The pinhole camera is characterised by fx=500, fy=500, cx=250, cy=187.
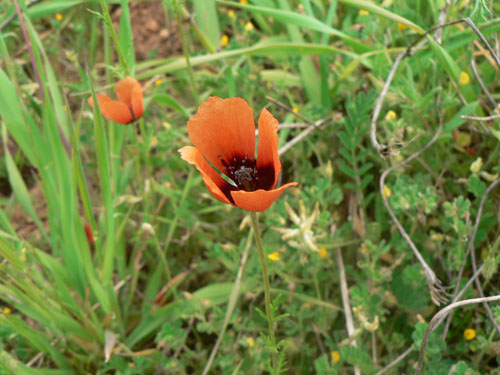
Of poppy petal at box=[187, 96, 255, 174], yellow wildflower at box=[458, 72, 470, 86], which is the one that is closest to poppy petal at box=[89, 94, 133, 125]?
poppy petal at box=[187, 96, 255, 174]

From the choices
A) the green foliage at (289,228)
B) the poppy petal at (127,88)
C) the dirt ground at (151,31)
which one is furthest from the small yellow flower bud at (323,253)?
the dirt ground at (151,31)

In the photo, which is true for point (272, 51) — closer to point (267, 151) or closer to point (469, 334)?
point (267, 151)

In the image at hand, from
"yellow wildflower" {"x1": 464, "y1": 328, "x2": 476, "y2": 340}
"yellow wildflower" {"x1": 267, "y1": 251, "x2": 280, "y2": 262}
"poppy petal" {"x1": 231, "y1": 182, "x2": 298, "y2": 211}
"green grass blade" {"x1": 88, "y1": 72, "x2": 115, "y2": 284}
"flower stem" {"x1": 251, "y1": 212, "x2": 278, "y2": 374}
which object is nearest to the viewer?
"poppy petal" {"x1": 231, "y1": 182, "x2": 298, "y2": 211}

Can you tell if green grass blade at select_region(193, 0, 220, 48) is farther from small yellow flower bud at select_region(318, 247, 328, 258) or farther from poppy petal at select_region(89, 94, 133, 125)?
small yellow flower bud at select_region(318, 247, 328, 258)

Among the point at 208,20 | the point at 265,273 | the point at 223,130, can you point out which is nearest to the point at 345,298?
the point at 265,273

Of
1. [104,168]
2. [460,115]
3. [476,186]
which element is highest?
[104,168]

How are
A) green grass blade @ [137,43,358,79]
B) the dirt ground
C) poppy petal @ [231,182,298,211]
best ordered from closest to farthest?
poppy petal @ [231,182,298,211] → green grass blade @ [137,43,358,79] → the dirt ground
